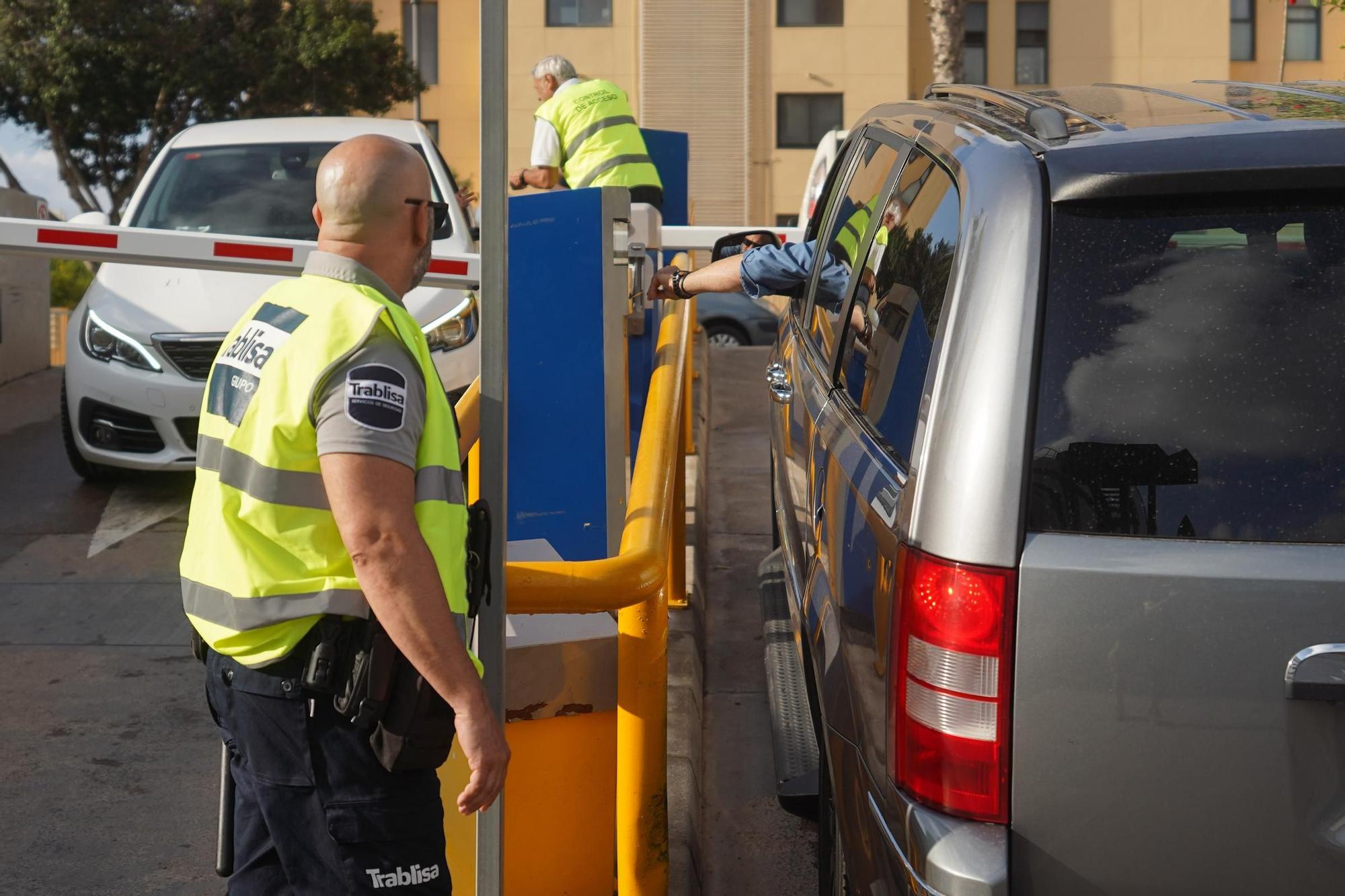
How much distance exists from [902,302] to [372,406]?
3.58 ft

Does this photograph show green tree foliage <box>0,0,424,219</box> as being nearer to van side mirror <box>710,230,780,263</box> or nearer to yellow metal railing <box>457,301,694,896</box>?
van side mirror <box>710,230,780,263</box>

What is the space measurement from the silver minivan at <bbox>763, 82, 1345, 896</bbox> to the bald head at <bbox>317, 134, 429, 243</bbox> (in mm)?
904

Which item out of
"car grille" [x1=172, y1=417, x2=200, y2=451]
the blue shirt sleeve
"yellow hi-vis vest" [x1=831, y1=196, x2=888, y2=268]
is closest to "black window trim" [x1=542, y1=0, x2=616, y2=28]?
"car grille" [x1=172, y1=417, x2=200, y2=451]

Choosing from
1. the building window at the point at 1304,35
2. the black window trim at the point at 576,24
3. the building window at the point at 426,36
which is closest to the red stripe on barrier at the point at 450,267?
the black window trim at the point at 576,24

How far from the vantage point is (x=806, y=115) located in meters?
33.4

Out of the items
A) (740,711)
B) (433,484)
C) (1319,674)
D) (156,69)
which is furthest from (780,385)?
(156,69)

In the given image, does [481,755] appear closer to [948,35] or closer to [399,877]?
[399,877]

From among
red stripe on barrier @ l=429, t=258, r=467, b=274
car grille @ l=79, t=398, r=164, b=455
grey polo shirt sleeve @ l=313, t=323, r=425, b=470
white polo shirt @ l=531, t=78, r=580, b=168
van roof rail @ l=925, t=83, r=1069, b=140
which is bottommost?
car grille @ l=79, t=398, r=164, b=455

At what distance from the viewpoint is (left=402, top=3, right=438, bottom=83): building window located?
34.7 meters

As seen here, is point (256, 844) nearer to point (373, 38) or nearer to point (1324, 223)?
point (1324, 223)

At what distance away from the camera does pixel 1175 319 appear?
207cm

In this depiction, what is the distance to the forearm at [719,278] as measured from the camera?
4.38 metres

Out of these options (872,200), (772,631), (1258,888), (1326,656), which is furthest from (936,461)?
(772,631)

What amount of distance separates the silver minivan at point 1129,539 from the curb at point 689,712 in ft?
4.47
